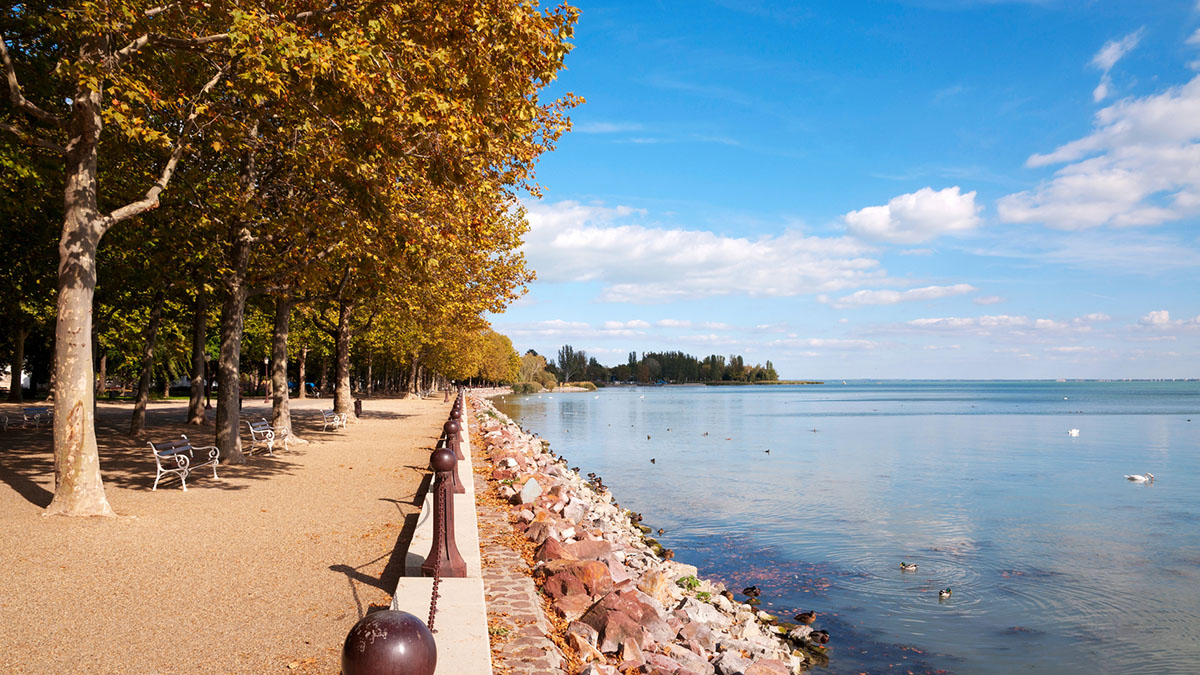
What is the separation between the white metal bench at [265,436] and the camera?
18.9 metres

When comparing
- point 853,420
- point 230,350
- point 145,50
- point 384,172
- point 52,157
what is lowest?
point 853,420

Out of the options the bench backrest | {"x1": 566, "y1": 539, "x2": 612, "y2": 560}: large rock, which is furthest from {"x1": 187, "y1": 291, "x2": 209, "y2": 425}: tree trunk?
{"x1": 566, "y1": 539, "x2": 612, "y2": 560}: large rock

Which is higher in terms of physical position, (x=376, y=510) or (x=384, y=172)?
(x=384, y=172)

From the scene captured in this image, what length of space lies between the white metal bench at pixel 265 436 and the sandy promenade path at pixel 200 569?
3.34 meters

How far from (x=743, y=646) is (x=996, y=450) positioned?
34826mm

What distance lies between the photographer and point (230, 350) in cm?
1689

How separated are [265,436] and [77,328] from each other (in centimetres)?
1093

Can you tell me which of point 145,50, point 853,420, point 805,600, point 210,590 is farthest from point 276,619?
point 853,420

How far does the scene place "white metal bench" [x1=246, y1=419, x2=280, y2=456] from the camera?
62.2 feet

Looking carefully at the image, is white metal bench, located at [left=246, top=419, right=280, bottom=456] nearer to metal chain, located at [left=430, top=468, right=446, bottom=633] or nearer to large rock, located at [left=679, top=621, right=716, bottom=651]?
metal chain, located at [left=430, top=468, right=446, bottom=633]

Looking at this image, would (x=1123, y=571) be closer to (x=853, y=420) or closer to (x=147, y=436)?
(x=147, y=436)

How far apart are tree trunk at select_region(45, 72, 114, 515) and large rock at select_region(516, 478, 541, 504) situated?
6.05 metres

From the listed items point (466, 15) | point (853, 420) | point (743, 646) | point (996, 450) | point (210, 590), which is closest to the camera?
point (210, 590)

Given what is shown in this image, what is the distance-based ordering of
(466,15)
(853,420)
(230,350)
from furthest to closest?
(853,420)
(230,350)
(466,15)
